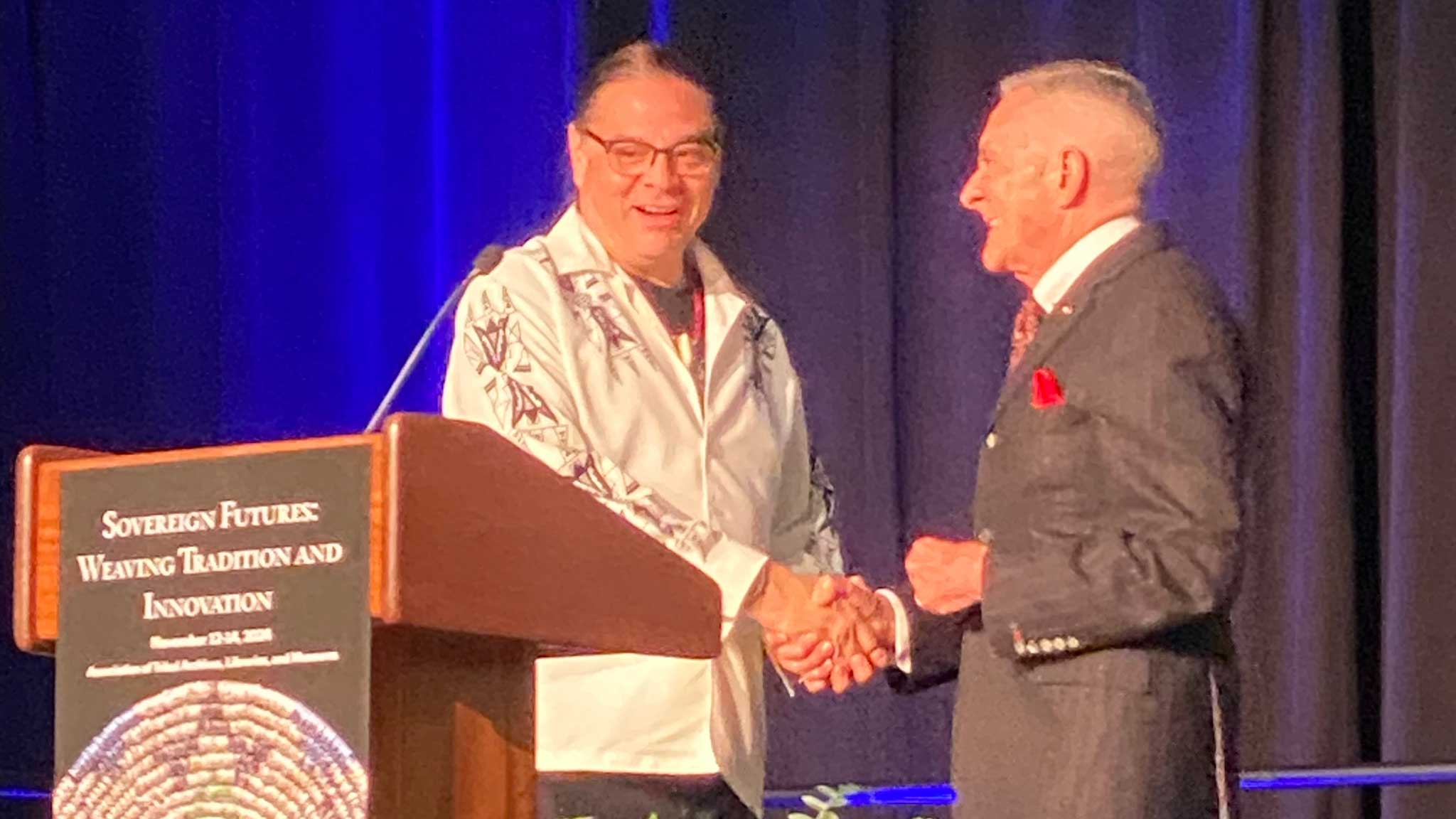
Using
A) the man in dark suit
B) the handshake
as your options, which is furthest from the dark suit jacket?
the handshake

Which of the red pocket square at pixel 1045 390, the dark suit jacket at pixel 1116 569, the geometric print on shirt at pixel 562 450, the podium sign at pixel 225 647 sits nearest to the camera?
the podium sign at pixel 225 647

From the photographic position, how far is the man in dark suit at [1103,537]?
1.64 meters

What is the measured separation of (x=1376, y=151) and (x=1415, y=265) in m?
0.21

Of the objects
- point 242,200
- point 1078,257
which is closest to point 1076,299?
point 1078,257

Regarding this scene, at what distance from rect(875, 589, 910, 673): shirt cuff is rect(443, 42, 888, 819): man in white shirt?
0.03m

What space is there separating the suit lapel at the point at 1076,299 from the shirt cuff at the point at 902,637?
0.31 meters

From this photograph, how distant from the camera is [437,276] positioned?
3.56 m

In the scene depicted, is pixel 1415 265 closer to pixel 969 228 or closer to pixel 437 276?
pixel 969 228

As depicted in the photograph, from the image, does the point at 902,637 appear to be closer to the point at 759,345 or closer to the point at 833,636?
the point at 833,636

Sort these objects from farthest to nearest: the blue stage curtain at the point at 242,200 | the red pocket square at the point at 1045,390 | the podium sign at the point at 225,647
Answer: the blue stage curtain at the point at 242,200
the red pocket square at the point at 1045,390
the podium sign at the point at 225,647

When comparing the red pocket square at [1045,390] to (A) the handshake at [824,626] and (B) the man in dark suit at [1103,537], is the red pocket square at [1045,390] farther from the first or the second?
(A) the handshake at [824,626]

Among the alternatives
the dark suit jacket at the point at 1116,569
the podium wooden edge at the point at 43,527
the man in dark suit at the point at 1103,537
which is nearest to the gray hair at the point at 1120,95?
the man in dark suit at the point at 1103,537

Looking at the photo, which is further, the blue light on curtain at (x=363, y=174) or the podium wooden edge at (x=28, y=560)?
the blue light on curtain at (x=363, y=174)

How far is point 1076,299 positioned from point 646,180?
57cm
